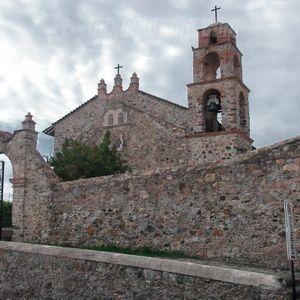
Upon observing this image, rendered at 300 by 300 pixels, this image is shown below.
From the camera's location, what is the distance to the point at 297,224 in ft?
30.1

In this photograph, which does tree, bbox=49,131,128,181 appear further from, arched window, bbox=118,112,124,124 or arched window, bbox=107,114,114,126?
arched window, bbox=107,114,114,126

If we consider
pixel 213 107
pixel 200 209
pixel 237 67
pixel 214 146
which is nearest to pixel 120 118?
pixel 213 107

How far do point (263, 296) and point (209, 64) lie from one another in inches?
643

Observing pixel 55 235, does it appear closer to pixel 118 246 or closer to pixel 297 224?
pixel 118 246

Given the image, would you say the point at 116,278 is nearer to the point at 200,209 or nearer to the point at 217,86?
the point at 200,209

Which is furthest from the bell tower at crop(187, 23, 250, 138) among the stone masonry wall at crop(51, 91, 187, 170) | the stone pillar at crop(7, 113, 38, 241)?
the stone pillar at crop(7, 113, 38, 241)

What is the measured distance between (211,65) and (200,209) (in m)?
12.9

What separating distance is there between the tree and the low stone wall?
6229 millimetres

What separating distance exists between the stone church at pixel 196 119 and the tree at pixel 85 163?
3.57 m

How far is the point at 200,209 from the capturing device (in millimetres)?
10508

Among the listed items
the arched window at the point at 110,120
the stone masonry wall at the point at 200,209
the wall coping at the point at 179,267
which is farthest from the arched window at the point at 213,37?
the wall coping at the point at 179,267

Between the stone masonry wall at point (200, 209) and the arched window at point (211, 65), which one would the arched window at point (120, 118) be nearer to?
Answer: the arched window at point (211, 65)

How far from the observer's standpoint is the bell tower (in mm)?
20516

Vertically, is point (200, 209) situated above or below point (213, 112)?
below
